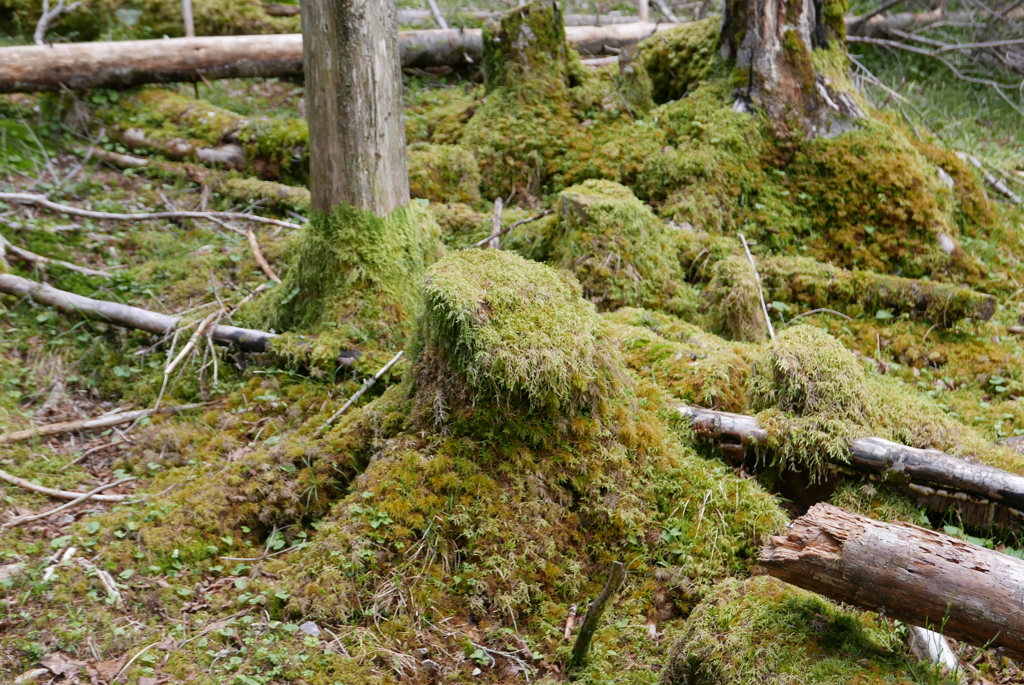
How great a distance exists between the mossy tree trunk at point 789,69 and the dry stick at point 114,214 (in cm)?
433

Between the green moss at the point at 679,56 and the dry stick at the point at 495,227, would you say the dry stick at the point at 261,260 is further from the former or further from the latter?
the green moss at the point at 679,56

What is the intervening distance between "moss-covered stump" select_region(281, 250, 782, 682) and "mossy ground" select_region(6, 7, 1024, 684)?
0.01 m

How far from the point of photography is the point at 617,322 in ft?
16.1

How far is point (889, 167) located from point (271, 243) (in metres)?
5.24

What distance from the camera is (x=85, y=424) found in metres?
4.44

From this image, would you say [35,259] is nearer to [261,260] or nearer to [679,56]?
[261,260]

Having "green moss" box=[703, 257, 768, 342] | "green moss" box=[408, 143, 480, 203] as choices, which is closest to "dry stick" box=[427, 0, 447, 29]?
"green moss" box=[408, 143, 480, 203]

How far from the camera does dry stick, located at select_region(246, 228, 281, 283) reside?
18.1 feet

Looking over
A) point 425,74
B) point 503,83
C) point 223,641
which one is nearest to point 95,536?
point 223,641

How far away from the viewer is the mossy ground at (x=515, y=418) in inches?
117

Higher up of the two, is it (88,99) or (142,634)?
(88,99)

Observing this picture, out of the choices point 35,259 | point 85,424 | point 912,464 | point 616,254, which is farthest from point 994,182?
point 35,259

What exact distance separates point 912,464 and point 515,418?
75.7 inches

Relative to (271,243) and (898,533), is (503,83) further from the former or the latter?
(898,533)
